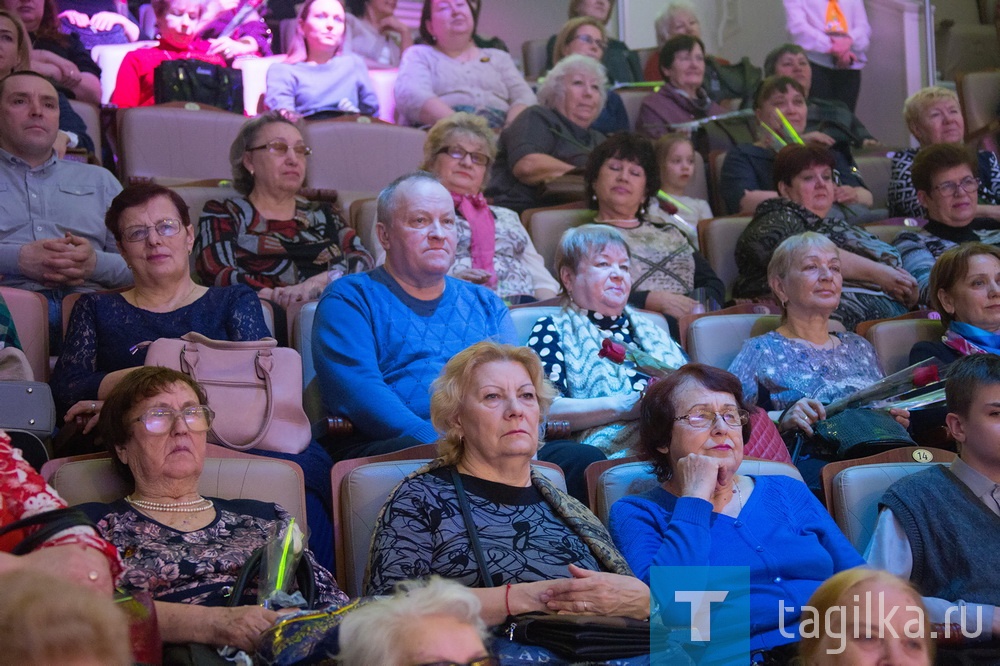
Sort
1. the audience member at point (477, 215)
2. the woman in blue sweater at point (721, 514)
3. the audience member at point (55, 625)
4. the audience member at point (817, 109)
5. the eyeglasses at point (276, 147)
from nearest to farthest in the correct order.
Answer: the audience member at point (55, 625)
the woman in blue sweater at point (721, 514)
the eyeglasses at point (276, 147)
the audience member at point (477, 215)
the audience member at point (817, 109)

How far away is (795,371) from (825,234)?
3.67 feet

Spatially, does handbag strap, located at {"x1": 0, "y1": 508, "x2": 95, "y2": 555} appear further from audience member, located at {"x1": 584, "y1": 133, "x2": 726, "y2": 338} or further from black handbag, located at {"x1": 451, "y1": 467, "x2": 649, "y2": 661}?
audience member, located at {"x1": 584, "y1": 133, "x2": 726, "y2": 338}

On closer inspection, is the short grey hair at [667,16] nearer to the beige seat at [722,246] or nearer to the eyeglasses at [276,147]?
the beige seat at [722,246]

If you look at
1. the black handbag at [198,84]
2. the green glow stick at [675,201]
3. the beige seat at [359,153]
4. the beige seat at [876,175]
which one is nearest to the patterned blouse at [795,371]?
the green glow stick at [675,201]

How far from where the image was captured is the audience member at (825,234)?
414 cm

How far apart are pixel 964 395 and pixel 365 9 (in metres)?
4.42

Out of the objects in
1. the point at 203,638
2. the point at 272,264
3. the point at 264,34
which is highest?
the point at 264,34

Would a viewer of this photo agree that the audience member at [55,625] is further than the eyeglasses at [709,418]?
No

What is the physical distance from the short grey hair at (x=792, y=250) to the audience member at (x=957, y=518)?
0.97 meters

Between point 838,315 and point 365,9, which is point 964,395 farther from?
point 365,9

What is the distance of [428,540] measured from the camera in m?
2.19

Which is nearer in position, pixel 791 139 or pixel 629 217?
pixel 629 217

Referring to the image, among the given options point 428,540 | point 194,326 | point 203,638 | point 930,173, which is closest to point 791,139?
point 930,173

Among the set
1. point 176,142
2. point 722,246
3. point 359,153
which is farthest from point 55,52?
point 722,246
